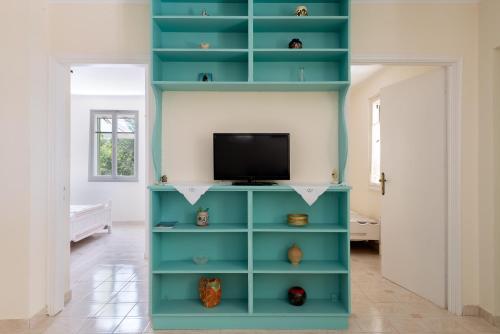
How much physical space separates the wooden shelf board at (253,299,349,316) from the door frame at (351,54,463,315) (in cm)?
100

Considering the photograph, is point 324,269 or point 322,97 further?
point 322,97

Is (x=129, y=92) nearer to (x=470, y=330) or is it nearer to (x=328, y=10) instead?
(x=328, y=10)

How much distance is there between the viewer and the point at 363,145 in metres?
5.41

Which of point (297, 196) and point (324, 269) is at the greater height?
point (297, 196)

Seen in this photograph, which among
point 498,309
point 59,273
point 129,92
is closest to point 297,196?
point 498,309

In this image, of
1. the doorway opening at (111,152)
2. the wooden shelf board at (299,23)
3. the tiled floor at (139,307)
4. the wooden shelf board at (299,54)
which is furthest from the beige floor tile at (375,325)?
the doorway opening at (111,152)

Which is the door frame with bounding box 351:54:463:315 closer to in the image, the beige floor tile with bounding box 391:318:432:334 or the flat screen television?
the beige floor tile with bounding box 391:318:432:334

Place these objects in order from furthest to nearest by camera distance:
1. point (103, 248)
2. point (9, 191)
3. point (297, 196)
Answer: point (103, 248) → point (297, 196) → point (9, 191)

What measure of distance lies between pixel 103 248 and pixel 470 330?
4562 millimetres

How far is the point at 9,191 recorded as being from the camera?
2584 mm

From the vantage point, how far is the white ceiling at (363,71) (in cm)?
467

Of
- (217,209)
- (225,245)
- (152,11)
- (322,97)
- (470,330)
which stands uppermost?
(152,11)

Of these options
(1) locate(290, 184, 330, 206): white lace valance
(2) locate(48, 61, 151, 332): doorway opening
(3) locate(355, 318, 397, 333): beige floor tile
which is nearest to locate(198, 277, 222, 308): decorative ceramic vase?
(2) locate(48, 61, 151, 332): doorway opening

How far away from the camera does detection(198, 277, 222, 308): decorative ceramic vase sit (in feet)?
8.78
